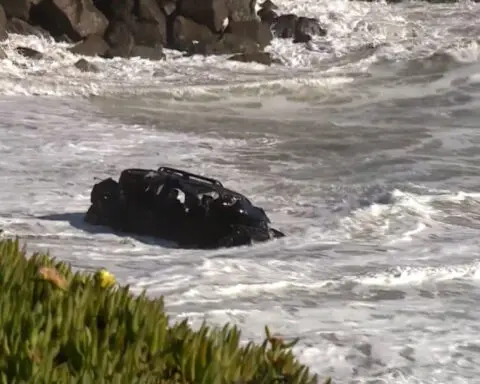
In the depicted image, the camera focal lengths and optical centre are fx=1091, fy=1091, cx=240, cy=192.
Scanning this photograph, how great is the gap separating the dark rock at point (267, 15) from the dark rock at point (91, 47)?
199 inches

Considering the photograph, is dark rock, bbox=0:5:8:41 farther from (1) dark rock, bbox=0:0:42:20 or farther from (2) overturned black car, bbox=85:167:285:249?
(2) overturned black car, bbox=85:167:285:249

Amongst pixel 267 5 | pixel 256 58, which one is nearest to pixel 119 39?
pixel 256 58

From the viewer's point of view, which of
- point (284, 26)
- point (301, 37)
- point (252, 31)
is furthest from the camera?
point (284, 26)

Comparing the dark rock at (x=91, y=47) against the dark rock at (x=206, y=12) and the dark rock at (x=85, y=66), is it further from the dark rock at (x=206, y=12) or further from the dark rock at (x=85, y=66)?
the dark rock at (x=206, y=12)

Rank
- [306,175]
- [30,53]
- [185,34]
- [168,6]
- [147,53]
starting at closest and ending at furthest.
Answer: [306,175] < [30,53] < [147,53] < [185,34] < [168,6]

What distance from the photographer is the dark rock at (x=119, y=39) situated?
21.5m

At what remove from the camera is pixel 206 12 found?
23219 mm

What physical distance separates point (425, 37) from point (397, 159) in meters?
13.3

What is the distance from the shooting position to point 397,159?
13.3 m

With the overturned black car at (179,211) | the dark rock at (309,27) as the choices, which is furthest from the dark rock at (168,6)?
the overturned black car at (179,211)

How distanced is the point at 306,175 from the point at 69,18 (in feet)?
35.7

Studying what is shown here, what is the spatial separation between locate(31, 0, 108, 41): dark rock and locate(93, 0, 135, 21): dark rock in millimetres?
465

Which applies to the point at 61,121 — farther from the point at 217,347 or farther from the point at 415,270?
the point at 217,347

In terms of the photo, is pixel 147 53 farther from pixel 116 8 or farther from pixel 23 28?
pixel 23 28
